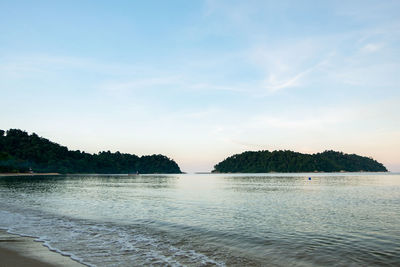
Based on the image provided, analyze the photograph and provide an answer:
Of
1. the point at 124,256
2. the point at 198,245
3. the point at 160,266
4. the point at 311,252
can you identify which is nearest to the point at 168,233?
the point at 198,245

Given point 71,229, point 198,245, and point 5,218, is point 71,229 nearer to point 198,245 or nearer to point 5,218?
point 5,218

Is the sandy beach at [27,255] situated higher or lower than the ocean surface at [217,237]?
higher

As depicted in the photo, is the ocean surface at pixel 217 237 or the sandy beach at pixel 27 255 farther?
the ocean surface at pixel 217 237

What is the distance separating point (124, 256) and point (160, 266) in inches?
97.7

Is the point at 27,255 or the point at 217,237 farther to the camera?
the point at 217,237

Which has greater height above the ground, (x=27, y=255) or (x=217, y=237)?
(x=27, y=255)

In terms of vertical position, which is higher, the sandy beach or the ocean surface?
the sandy beach

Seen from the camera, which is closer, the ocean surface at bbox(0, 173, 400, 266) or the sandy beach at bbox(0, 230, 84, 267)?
the sandy beach at bbox(0, 230, 84, 267)

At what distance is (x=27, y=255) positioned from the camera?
1317 centimetres

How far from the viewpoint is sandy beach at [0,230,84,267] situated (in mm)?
11859

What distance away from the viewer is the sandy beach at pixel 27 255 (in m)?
11.9

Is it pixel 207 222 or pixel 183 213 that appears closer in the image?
pixel 207 222

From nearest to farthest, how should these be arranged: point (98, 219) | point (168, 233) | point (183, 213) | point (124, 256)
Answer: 1. point (124, 256)
2. point (168, 233)
3. point (98, 219)
4. point (183, 213)

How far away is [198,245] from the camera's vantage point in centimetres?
1709
